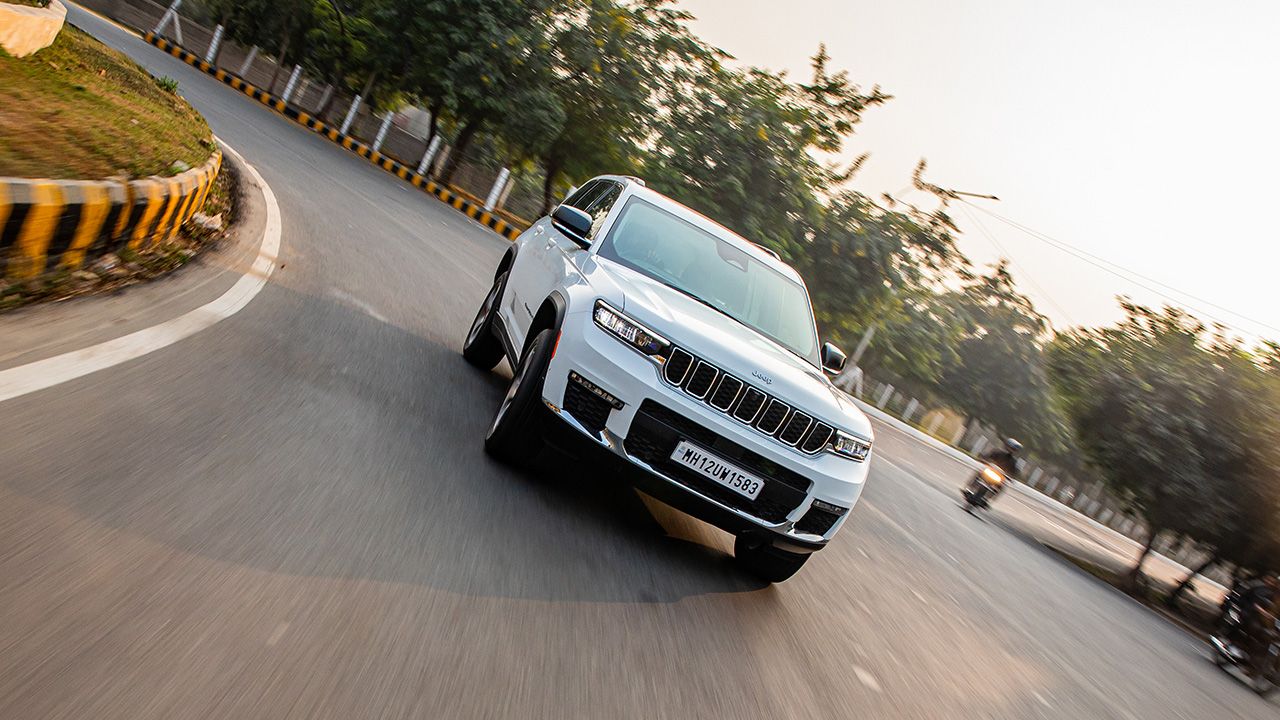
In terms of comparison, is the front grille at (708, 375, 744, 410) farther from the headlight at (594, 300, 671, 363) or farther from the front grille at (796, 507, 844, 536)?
the front grille at (796, 507, 844, 536)

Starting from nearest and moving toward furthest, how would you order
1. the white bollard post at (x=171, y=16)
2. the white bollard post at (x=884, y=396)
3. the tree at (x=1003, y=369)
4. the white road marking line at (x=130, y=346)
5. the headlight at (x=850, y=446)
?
the white road marking line at (x=130, y=346) < the headlight at (x=850, y=446) < the white bollard post at (x=171, y=16) < the white bollard post at (x=884, y=396) < the tree at (x=1003, y=369)

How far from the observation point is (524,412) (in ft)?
16.7

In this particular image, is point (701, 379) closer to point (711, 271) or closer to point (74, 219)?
point (711, 271)

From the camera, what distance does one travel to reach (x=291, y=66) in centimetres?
4431

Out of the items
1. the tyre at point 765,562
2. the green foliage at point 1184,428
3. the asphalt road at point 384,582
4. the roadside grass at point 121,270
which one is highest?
the green foliage at point 1184,428

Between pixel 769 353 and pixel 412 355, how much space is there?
10.8 feet

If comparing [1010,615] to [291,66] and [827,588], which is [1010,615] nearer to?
[827,588]

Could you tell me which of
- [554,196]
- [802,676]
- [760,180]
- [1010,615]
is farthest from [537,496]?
[554,196]

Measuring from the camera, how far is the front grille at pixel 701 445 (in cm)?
468

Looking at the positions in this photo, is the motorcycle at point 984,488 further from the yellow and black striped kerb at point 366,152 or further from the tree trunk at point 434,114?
the tree trunk at point 434,114

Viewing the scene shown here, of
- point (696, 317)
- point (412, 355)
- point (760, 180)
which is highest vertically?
point (760, 180)

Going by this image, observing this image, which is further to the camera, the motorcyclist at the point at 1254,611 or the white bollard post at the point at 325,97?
the white bollard post at the point at 325,97

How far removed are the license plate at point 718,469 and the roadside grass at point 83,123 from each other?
13.8 ft

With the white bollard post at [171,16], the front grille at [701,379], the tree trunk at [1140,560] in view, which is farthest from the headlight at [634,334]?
the white bollard post at [171,16]
